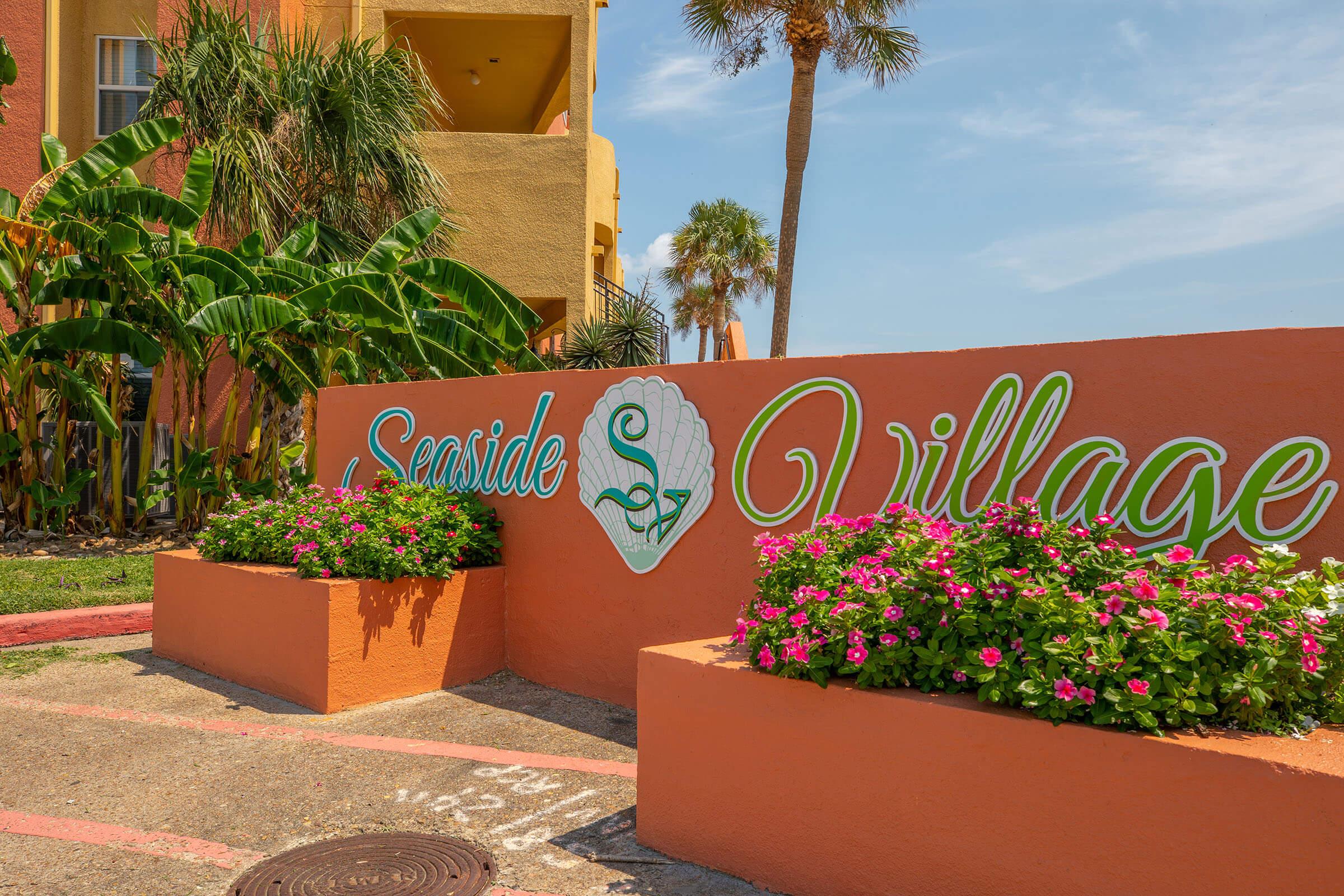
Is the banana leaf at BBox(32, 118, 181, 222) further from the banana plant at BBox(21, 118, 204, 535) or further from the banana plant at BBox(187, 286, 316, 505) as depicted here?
the banana plant at BBox(187, 286, 316, 505)

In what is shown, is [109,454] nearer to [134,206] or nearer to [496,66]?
[134,206]

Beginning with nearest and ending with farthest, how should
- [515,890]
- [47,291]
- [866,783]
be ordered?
[866,783] < [515,890] < [47,291]

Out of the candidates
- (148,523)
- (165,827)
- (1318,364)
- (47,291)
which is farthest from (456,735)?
(148,523)

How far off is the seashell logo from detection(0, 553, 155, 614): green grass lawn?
4989 millimetres

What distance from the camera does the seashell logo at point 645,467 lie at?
6656 mm

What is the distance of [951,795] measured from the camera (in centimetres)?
371

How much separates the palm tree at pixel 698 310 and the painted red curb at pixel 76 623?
38.9m

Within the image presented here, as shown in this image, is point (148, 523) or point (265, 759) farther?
point (148, 523)

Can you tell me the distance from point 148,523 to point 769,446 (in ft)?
37.5

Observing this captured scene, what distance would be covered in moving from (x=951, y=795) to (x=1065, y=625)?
0.77 m

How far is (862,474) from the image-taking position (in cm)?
571

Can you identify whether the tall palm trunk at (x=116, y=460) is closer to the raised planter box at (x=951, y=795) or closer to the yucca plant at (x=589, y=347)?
the yucca plant at (x=589, y=347)

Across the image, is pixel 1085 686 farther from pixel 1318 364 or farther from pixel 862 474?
pixel 862 474

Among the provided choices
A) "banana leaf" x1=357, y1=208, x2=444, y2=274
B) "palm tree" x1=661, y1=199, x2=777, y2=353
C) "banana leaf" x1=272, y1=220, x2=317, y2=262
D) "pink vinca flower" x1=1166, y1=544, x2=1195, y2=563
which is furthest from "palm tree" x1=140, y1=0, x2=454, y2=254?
"palm tree" x1=661, y1=199, x2=777, y2=353
